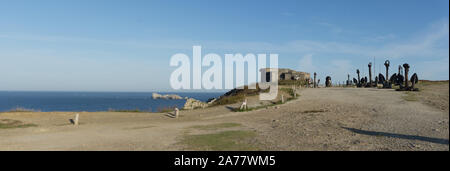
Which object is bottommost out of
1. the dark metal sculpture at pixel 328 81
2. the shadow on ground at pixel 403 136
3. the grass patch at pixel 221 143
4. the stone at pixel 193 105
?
the stone at pixel 193 105

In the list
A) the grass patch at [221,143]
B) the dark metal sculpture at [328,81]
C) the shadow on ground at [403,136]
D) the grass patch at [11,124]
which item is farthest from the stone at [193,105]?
the dark metal sculpture at [328,81]

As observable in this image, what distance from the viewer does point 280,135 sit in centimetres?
1284

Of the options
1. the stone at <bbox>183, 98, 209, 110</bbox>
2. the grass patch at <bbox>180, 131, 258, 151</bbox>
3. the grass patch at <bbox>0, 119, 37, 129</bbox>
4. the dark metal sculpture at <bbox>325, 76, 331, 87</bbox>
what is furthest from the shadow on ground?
the dark metal sculpture at <bbox>325, 76, 331, 87</bbox>

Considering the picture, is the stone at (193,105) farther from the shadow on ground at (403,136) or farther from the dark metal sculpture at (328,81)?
the dark metal sculpture at (328,81)

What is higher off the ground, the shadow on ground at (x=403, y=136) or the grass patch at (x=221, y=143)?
the shadow on ground at (x=403, y=136)

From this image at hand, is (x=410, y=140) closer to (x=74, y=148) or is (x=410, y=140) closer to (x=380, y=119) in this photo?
(x=380, y=119)

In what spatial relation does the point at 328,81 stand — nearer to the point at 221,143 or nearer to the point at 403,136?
the point at 403,136

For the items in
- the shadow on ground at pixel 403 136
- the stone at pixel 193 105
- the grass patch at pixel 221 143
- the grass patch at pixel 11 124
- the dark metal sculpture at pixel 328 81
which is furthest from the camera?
the dark metal sculpture at pixel 328 81

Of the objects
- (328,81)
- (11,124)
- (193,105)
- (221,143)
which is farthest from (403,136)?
(328,81)

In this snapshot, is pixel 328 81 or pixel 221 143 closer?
pixel 221 143

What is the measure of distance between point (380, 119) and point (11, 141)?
18627 mm

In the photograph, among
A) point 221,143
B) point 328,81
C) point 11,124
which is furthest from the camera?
point 328,81

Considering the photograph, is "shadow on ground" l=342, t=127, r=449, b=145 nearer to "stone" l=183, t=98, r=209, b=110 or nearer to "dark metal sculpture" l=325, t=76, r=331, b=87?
"stone" l=183, t=98, r=209, b=110
